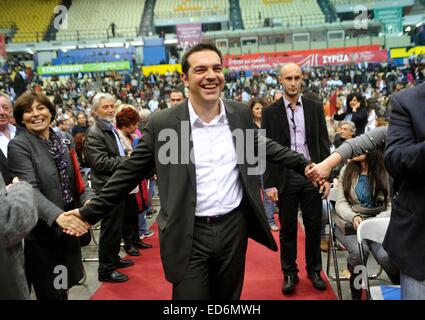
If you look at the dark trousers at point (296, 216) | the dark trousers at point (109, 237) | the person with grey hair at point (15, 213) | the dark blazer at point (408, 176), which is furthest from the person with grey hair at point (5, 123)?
the dark blazer at point (408, 176)

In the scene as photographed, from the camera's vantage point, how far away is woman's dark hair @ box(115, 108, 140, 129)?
3.95 metres

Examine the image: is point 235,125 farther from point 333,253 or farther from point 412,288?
point 333,253

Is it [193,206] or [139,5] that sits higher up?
[139,5]

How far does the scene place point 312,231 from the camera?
313 centimetres

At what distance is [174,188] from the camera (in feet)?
5.72

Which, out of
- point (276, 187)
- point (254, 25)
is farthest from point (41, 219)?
point (254, 25)

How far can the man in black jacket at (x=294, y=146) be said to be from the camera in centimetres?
303

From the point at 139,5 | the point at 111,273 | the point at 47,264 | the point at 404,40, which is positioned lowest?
the point at 111,273

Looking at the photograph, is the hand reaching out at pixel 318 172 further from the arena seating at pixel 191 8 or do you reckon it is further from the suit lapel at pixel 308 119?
the arena seating at pixel 191 8

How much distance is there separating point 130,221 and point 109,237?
0.78 m
